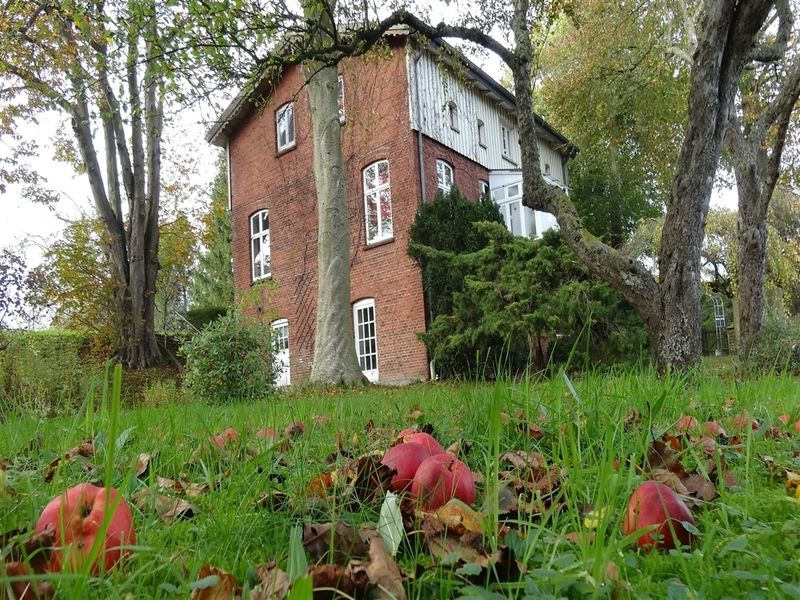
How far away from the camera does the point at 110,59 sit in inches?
292

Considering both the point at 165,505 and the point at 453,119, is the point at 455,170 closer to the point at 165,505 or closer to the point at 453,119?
the point at 453,119

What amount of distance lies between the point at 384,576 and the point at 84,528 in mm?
504

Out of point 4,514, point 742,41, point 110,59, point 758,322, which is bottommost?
point 4,514

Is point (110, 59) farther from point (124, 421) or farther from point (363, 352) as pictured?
point (363, 352)

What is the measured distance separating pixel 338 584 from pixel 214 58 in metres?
6.90

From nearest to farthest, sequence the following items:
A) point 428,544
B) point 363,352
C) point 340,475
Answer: point 428,544, point 340,475, point 363,352

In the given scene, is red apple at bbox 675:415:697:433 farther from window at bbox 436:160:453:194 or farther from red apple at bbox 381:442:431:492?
window at bbox 436:160:453:194

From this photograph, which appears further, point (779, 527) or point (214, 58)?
point (214, 58)

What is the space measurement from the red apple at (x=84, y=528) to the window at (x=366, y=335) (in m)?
13.3

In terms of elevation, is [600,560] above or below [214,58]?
below

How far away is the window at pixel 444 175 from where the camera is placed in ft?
48.3

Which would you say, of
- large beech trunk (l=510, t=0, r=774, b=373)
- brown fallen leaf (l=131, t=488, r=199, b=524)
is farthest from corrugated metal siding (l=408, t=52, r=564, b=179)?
brown fallen leaf (l=131, t=488, r=199, b=524)

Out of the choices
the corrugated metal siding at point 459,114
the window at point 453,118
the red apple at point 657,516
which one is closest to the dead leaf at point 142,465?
the red apple at point 657,516

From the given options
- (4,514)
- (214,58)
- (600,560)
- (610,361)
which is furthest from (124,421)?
(610,361)
